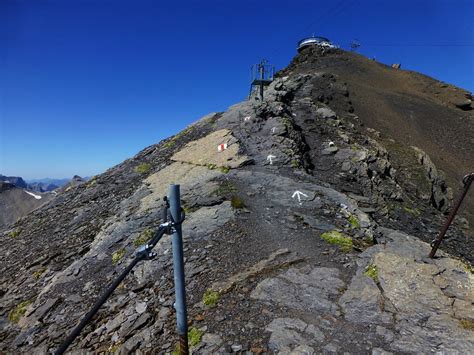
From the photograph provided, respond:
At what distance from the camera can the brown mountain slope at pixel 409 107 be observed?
138ft

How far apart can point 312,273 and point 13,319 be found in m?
8.94

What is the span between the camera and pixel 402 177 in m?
26.8

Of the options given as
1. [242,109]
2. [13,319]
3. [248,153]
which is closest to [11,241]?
[13,319]

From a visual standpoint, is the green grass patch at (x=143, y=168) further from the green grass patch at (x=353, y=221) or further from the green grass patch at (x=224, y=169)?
the green grass patch at (x=353, y=221)

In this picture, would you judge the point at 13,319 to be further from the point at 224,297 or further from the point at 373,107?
the point at 373,107

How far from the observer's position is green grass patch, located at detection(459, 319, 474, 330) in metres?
6.71

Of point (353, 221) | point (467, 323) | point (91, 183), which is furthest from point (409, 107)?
point (467, 323)

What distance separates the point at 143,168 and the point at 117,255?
32.6 feet

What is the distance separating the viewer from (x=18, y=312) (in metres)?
10.1

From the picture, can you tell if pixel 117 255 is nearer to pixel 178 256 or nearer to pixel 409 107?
pixel 178 256

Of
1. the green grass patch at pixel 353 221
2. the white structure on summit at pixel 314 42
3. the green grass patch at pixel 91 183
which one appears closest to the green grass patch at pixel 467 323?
the green grass patch at pixel 353 221

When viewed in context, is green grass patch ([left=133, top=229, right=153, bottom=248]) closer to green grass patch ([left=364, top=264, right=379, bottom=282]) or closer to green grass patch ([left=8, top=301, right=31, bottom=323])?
green grass patch ([left=8, top=301, right=31, bottom=323])

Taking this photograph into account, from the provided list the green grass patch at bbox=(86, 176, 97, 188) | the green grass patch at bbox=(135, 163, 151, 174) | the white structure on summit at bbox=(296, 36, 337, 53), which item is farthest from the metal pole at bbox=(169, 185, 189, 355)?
the white structure on summit at bbox=(296, 36, 337, 53)

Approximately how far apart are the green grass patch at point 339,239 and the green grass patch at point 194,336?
486cm
